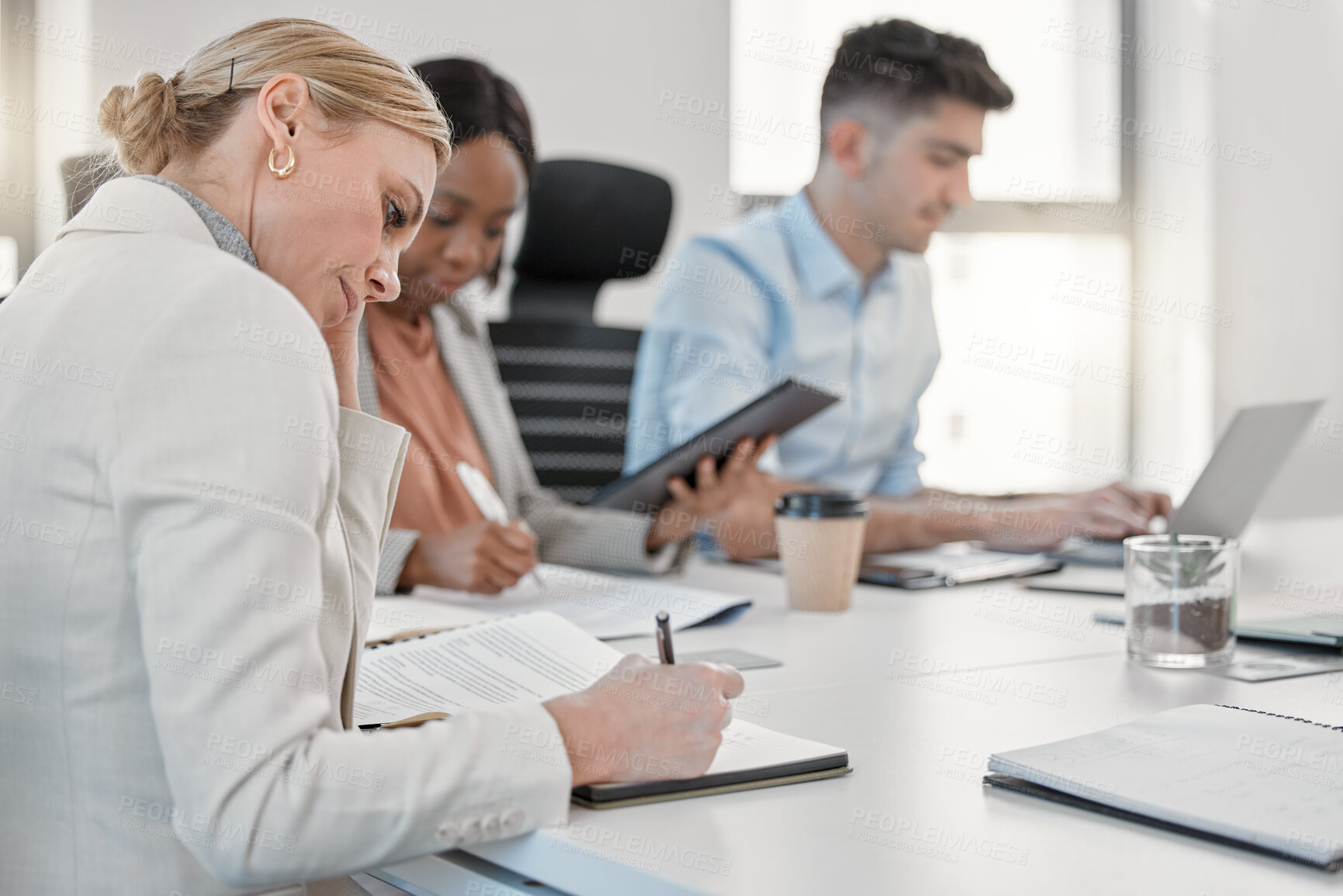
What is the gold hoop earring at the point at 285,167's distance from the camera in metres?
0.73

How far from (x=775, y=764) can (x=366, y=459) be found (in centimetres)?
34

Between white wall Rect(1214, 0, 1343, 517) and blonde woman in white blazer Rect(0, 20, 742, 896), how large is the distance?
2999 millimetres

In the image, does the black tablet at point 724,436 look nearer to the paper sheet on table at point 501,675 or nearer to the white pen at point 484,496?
the white pen at point 484,496

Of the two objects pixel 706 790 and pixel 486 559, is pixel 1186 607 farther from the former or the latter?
pixel 486 559

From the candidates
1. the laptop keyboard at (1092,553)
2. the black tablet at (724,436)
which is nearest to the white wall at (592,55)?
the black tablet at (724,436)

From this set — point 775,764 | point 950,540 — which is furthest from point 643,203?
point 775,764

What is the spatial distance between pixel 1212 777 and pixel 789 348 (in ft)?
5.29

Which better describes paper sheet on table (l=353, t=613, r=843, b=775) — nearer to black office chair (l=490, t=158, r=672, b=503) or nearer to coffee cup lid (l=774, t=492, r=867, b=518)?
coffee cup lid (l=774, t=492, r=867, b=518)

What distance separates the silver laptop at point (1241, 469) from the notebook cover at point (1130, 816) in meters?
0.81

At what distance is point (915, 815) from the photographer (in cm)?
66

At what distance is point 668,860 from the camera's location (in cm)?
60

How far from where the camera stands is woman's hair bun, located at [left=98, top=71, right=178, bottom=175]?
0.78 m

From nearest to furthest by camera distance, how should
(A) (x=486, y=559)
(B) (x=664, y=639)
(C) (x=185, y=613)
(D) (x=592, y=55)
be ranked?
(C) (x=185, y=613), (B) (x=664, y=639), (A) (x=486, y=559), (D) (x=592, y=55)

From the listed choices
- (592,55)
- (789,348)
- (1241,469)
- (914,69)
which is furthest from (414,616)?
(592,55)
